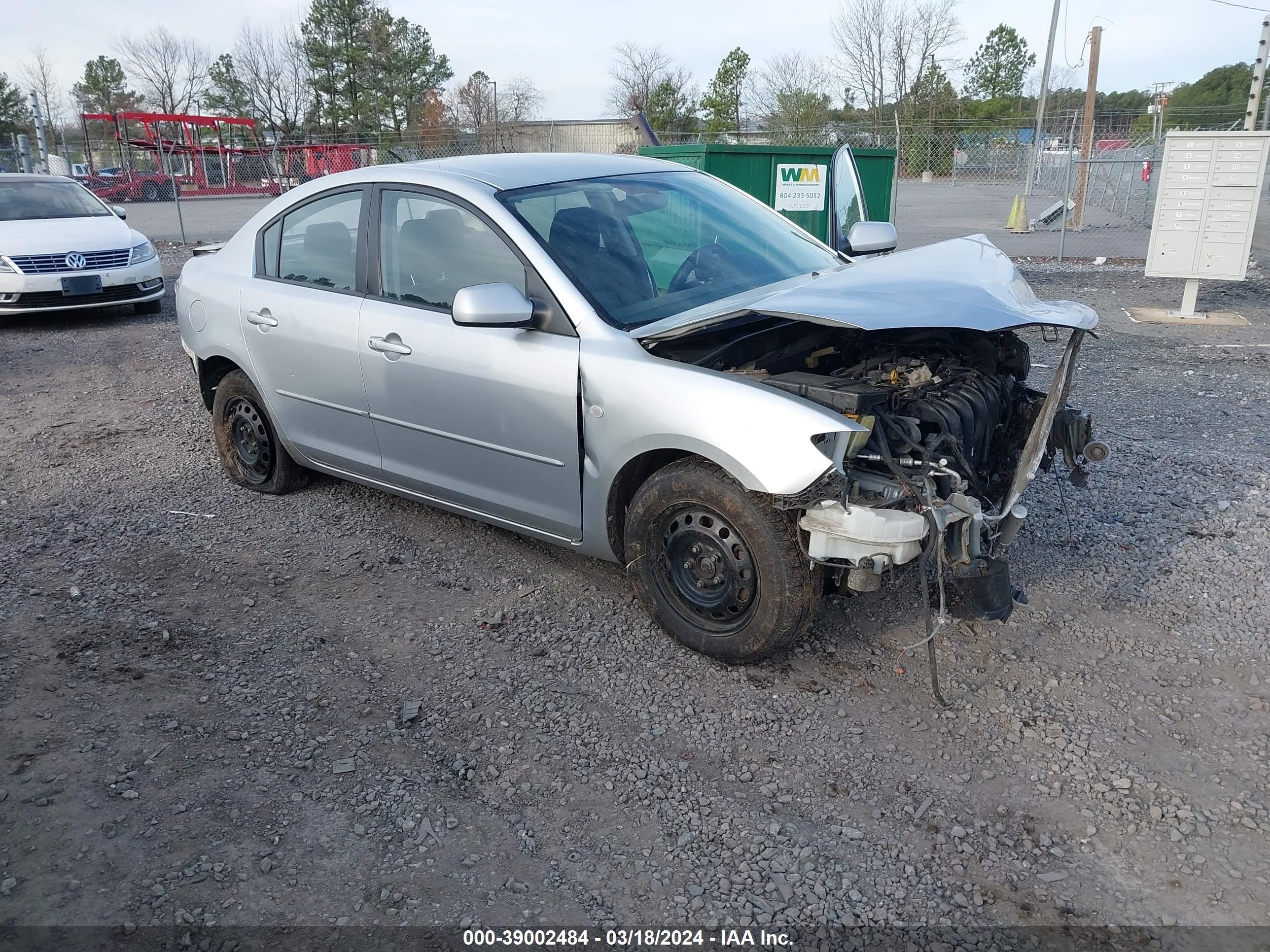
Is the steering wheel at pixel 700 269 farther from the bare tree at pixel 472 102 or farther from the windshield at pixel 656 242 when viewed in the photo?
the bare tree at pixel 472 102

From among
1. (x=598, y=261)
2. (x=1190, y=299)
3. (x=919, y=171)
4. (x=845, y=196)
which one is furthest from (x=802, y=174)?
(x=919, y=171)

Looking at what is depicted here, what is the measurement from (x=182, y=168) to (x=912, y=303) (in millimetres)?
35215

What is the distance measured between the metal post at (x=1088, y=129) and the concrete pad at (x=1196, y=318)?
7.65 meters

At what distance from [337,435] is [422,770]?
2.12m

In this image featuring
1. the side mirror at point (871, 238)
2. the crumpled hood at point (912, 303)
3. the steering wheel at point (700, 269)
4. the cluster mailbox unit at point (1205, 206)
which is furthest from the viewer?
the cluster mailbox unit at point (1205, 206)

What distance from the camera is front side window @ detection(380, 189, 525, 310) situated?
12.8 feet

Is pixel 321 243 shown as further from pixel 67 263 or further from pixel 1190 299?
pixel 1190 299

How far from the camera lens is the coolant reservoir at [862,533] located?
308 cm

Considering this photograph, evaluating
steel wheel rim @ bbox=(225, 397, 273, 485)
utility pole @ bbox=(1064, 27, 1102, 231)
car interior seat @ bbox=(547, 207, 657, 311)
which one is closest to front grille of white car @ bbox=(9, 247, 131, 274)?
steel wheel rim @ bbox=(225, 397, 273, 485)

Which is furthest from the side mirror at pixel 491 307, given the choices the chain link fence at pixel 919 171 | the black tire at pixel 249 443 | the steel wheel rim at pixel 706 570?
the chain link fence at pixel 919 171

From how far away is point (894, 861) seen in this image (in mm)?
2623

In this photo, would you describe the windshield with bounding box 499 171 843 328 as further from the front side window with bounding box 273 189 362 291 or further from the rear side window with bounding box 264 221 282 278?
the rear side window with bounding box 264 221 282 278

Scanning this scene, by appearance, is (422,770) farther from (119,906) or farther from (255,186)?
(255,186)

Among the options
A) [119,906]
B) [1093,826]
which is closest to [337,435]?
[119,906]
